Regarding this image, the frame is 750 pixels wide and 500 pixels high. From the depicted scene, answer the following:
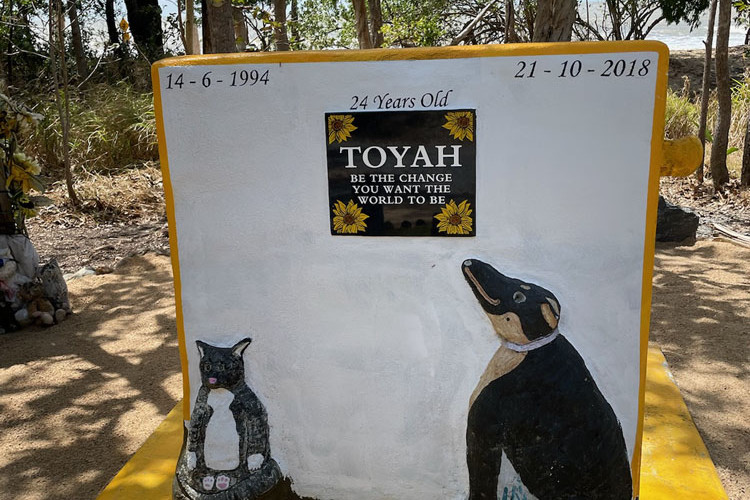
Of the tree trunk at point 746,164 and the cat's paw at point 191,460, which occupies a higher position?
the tree trunk at point 746,164

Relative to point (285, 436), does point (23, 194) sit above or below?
above

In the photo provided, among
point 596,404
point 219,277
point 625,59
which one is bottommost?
point 596,404

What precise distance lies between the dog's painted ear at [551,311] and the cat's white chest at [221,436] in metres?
1.16

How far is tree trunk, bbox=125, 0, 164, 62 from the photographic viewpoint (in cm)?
1362

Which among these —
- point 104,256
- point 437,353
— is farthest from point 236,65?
point 104,256

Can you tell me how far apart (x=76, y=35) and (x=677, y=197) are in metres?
9.99

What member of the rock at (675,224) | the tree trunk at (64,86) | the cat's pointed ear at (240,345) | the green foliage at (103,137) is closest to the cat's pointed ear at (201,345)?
the cat's pointed ear at (240,345)

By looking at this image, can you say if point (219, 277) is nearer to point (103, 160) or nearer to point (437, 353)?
point (437, 353)

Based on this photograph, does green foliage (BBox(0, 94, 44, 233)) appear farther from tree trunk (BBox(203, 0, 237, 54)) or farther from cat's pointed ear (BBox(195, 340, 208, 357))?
cat's pointed ear (BBox(195, 340, 208, 357))

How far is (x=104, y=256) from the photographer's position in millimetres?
6805

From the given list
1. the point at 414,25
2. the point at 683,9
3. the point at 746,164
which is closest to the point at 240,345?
the point at 746,164

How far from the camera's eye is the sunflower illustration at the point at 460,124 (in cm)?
212

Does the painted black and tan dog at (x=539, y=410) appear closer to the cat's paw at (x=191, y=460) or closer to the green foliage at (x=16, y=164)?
the cat's paw at (x=191, y=460)

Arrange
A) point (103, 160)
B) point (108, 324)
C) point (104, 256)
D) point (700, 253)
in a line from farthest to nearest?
point (103, 160), point (104, 256), point (700, 253), point (108, 324)
